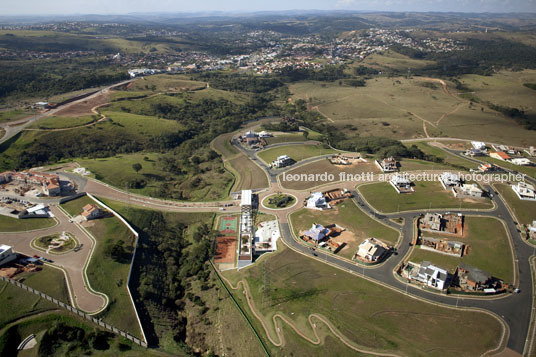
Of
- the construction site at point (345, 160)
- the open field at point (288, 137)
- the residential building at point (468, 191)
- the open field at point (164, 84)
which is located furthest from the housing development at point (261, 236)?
the open field at point (164, 84)

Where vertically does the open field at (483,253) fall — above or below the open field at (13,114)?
below

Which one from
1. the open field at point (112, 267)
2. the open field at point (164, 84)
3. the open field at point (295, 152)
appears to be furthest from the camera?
the open field at point (164, 84)

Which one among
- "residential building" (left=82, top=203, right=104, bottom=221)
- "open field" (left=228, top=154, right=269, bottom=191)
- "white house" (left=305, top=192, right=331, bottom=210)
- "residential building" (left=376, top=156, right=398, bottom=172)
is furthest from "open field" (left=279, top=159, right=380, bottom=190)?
"residential building" (left=82, top=203, right=104, bottom=221)

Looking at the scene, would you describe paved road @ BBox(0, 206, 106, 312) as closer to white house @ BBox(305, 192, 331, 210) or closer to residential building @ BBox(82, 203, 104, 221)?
residential building @ BBox(82, 203, 104, 221)

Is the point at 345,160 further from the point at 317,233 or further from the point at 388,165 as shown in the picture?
the point at 317,233

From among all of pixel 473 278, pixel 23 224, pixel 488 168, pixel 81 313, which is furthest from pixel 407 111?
pixel 81 313

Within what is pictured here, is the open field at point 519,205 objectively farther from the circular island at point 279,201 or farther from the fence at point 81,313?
the fence at point 81,313
